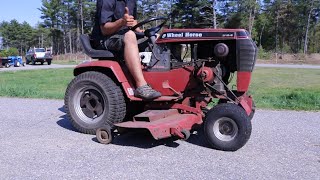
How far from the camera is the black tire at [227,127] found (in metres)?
4.59

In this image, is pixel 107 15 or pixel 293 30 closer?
pixel 107 15

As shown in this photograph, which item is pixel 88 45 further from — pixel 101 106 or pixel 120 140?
pixel 120 140

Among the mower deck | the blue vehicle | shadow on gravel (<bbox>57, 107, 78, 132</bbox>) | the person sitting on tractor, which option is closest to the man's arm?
the person sitting on tractor

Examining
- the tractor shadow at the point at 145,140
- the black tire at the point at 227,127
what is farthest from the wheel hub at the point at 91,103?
the black tire at the point at 227,127

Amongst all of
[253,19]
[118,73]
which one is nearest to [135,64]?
[118,73]

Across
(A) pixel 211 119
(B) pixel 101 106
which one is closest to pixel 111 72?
(B) pixel 101 106

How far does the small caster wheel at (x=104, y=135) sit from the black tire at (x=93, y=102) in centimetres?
26

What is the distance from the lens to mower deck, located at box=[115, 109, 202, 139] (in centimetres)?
463

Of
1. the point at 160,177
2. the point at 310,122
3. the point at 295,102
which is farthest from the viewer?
the point at 295,102

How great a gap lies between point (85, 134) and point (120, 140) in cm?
68

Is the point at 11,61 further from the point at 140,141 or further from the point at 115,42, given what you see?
the point at 140,141

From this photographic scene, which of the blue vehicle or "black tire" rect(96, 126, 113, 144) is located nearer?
"black tire" rect(96, 126, 113, 144)

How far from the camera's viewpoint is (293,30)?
76500 mm

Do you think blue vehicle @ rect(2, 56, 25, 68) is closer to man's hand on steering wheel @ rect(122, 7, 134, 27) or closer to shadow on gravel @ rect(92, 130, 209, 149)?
shadow on gravel @ rect(92, 130, 209, 149)
